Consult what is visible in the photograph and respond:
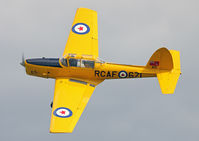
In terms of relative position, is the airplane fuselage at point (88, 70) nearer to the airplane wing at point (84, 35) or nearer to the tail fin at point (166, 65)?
the tail fin at point (166, 65)

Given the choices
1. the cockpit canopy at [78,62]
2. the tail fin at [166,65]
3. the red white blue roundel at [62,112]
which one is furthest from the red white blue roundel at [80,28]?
the red white blue roundel at [62,112]

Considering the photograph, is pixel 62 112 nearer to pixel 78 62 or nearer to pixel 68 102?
pixel 68 102

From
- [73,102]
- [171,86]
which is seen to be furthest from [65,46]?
[171,86]

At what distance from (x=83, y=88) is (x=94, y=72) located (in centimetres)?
106

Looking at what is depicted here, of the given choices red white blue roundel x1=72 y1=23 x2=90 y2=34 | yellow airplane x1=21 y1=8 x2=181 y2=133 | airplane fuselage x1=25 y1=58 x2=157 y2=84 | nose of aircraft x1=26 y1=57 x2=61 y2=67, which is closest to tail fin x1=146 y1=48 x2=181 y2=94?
yellow airplane x1=21 y1=8 x2=181 y2=133

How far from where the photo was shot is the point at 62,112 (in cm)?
3056

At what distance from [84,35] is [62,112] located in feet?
18.6

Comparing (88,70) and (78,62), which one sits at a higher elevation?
(78,62)

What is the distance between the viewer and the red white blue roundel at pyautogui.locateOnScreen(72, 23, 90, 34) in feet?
114

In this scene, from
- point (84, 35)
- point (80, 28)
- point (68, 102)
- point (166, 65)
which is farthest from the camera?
point (80, 28)

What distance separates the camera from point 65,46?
33.9 meters

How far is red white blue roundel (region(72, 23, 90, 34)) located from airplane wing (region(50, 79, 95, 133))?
3.36 m

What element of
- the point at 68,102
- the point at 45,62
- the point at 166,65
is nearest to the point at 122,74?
the point at 166,65

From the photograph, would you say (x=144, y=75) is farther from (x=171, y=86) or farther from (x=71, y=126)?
(x=71, y=126)
